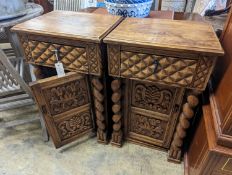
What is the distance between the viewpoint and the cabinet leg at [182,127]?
0.90 metres

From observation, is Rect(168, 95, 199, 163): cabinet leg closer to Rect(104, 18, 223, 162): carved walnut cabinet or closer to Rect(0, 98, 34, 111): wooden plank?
Rect(104, 18, 223, 162): carved walnut cabinet

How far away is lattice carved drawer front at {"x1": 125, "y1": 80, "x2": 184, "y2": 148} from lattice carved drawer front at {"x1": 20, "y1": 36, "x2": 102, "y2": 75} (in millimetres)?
226

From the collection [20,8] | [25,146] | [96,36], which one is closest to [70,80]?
[96,36]

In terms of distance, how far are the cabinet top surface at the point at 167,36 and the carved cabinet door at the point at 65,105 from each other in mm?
331

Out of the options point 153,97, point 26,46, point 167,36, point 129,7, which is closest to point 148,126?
point 153,97

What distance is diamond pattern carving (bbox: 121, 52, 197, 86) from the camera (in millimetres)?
787

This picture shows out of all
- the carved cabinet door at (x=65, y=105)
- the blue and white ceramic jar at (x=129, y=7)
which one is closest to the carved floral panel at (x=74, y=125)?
the carved cabinet door at (x=65, y=105)

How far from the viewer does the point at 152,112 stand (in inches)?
42.1

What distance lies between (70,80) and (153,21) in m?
0.52

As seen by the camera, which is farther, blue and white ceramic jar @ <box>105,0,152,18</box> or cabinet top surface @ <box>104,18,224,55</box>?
blue and white ceramic jar @ <box>105,0,152,18</box>

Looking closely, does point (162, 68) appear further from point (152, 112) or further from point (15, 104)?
point (15, 104)

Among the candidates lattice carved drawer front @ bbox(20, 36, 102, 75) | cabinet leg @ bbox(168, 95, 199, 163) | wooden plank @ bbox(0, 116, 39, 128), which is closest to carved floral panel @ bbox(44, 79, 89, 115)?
lattice carved drawer front @ bbox(20, 36, 102, 75)

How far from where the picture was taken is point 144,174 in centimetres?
112

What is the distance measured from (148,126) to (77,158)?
482 mm
